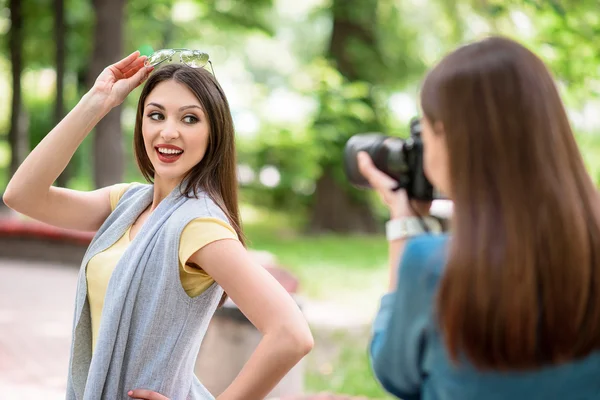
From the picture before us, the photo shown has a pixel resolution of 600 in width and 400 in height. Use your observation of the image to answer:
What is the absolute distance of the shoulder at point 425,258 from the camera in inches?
57.7

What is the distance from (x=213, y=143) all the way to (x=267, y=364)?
0.65 metres

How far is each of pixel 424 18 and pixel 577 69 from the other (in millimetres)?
9790

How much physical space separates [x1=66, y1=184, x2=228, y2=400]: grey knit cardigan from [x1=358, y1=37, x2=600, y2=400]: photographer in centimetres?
71

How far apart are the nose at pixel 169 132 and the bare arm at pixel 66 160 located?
0.21 m

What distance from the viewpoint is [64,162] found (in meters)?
2.25

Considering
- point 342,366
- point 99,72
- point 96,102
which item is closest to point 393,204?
point 96,102

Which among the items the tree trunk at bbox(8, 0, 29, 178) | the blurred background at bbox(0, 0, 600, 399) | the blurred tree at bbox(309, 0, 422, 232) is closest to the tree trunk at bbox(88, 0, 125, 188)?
the blurred background at bbox(0, 0, 600, 399)

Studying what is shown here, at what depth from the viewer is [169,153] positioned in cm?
220

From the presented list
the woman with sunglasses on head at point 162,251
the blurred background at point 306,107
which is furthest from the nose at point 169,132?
the blurred background at point 306,107

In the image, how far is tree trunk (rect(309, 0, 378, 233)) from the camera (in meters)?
17.2

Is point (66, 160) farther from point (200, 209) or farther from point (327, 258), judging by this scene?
point (327, 258)

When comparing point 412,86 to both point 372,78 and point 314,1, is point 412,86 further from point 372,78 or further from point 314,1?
point 314,1

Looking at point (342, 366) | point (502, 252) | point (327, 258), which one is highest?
point (502, 252)

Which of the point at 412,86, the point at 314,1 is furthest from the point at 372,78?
the point at 314,1
